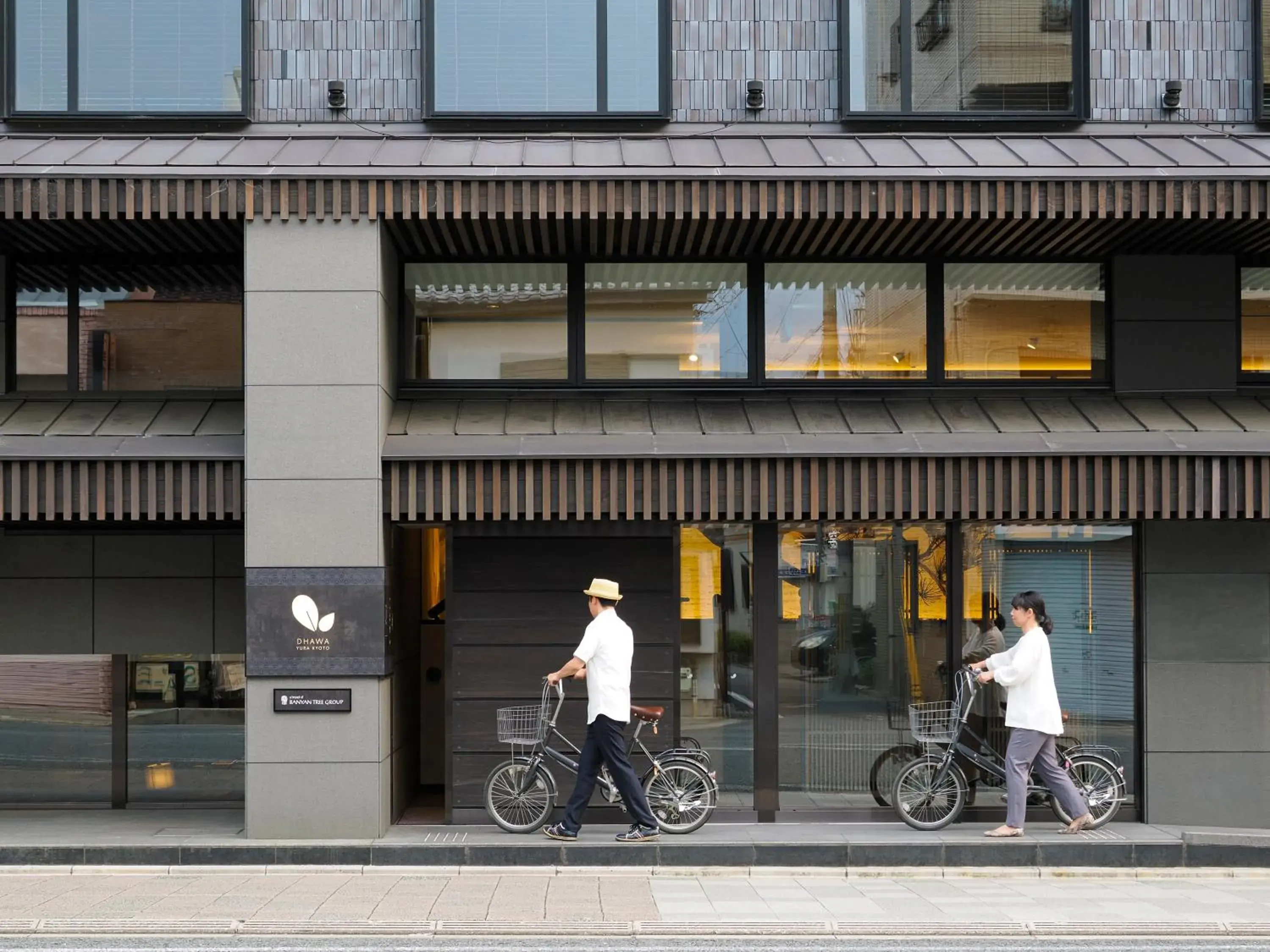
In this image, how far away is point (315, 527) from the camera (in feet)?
35.5

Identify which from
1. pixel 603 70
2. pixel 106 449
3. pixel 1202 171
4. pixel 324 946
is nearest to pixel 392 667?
pixel 106 449

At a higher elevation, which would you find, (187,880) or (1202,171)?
(1202,171)

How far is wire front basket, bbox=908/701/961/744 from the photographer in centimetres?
1124

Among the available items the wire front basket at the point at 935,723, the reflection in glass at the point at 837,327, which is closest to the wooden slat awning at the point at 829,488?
the reflection in glass at the point at 837,327

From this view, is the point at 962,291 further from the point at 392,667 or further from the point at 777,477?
the point at 392,667

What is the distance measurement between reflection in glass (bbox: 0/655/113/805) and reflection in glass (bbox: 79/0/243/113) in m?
5.39

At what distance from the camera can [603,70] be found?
12.4 m

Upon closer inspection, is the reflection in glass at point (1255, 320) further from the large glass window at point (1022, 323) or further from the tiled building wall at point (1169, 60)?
the tiled building wall at point (1169, 60)

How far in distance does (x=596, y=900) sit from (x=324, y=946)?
196 centimetres

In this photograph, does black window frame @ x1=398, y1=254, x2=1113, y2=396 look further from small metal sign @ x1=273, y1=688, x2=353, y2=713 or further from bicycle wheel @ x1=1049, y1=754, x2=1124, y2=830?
bicycle wheel @ x1=1049, y1=754, x2=1124, y2=830

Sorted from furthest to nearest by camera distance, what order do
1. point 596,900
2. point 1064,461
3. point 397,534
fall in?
point 397,534 → point 1064,461 → point 596,900

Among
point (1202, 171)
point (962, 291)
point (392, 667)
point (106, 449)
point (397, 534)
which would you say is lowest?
point (392, 667)

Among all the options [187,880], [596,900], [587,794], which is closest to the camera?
[596,900]

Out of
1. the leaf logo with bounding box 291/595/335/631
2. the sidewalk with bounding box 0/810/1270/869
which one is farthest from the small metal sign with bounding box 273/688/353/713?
the sidewalk with bounding box 0/810/1270/869
